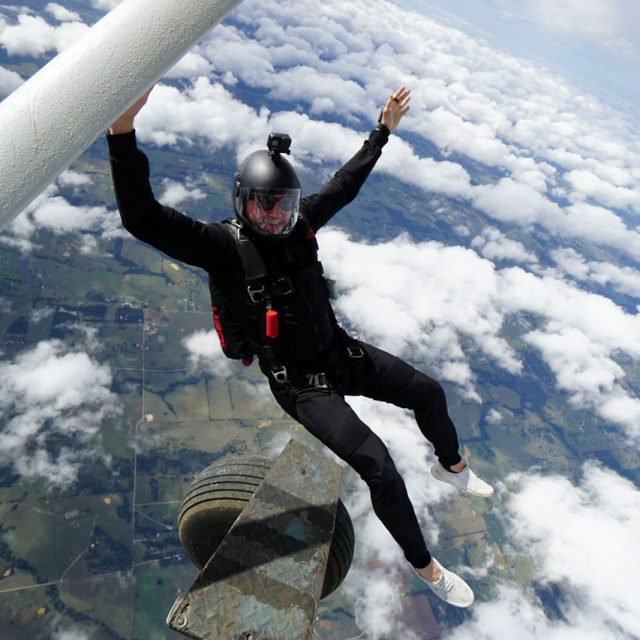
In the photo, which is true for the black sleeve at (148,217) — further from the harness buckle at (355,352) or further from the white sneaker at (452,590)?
the white sneaker at (452,590)

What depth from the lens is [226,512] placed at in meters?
4.47

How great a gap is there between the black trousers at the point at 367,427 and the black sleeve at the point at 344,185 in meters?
1.43

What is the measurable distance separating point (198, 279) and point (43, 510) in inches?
3410

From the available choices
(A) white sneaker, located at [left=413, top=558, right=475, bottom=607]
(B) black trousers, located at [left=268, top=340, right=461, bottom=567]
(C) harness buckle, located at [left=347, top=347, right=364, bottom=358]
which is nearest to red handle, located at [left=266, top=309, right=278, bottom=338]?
(B) black trousers, located at [left=268, top=340, right=461, bottom=567]

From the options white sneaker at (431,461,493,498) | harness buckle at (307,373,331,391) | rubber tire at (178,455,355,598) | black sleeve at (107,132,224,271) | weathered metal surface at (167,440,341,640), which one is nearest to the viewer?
black sleeve at (107,132,224,271)

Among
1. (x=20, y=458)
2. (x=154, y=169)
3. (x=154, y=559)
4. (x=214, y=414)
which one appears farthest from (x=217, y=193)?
(x=154, y=559)

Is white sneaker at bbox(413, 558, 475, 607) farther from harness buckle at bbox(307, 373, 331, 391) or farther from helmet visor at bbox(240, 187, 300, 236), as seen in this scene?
helmet visor at bbox(240, 187, 300, 236)

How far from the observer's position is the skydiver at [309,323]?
365cm

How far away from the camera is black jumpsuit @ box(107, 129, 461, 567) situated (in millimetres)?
3043

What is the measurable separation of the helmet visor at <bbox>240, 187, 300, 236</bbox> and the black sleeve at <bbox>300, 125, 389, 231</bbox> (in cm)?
75

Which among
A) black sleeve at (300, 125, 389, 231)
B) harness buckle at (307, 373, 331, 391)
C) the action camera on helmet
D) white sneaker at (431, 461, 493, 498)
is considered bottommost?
white sneaker at (431, 461, 493, 498)

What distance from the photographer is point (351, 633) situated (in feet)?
271

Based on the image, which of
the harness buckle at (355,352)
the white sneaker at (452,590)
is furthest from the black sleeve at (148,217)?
the white sneaker at (452,590)

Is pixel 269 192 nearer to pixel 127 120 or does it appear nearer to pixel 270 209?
pixel 270 209
